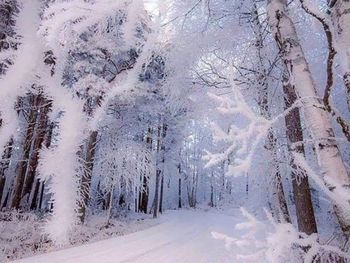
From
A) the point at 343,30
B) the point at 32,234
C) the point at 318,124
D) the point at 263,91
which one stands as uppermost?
the point at 263,91

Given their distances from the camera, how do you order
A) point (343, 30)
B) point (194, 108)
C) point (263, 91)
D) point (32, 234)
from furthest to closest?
point (32, 234) < point (194, 108) < point (263, 91) < point (343, 30)

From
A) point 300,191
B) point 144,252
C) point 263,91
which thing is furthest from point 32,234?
point 300,191

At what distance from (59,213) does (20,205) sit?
1689 centimetres

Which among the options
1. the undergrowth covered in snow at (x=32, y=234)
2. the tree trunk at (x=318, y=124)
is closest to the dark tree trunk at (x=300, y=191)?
the tree trunk at (x=318, y=124)

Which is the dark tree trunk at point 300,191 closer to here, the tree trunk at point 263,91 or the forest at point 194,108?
the forest at point 194,108

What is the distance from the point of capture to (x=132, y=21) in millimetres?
1881

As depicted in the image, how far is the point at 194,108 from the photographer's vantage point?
7109 millimetres

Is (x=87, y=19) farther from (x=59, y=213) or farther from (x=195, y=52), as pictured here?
Answer: (x=195, y=52)

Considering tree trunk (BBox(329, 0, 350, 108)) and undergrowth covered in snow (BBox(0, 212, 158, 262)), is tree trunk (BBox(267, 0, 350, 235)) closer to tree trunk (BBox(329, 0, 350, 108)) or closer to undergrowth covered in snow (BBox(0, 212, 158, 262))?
tree trunk (BBox(329, 0, 350, 108))

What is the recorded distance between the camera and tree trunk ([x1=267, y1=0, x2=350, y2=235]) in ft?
5.90

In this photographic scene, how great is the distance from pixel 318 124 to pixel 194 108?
5224 mm

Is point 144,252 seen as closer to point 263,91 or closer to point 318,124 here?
point 263,91

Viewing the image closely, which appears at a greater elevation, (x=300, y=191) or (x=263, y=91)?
(x=263, y=91)

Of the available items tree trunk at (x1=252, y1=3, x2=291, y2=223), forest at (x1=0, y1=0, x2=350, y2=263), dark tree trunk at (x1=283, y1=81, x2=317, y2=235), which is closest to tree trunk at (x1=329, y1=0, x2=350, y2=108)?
forest at (x1=0, y1=0, x2=350, y2=263)
